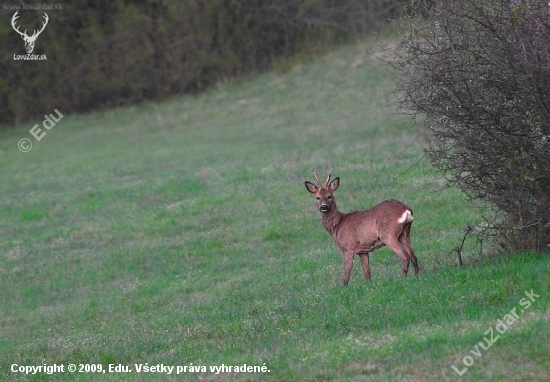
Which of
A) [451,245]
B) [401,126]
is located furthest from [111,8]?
[451,245]

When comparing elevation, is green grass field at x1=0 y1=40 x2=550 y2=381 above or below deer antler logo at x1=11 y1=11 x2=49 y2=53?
below

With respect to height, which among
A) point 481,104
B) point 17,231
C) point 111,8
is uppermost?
point 111,8

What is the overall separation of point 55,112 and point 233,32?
32.4 ft

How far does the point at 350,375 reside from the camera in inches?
329

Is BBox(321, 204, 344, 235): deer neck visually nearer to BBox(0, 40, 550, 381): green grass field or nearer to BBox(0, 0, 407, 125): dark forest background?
BBox(0, 40, 550, 381): green grass field

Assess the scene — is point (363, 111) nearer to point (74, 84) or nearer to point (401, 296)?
point (74, 84)
